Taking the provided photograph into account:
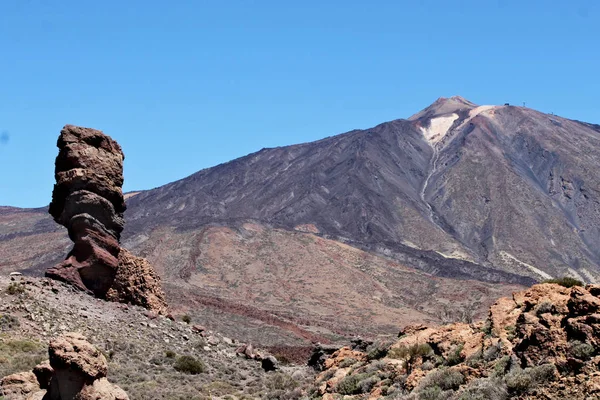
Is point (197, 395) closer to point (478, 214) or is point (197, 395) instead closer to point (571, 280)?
point (571, 280)

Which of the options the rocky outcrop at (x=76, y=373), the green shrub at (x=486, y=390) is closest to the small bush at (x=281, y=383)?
the rocky outcrop at (x=76, y=373)

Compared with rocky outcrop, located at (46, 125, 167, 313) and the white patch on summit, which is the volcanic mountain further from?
rocky outcrop, located at (46, 125, 167, 313)

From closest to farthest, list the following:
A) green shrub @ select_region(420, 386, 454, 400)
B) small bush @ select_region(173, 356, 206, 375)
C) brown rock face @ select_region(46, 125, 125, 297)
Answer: green shrub @ select_region(420, 386, 454, 400), small bush @ select_region(173, 356, 206, 375), brown rock face @ select_region(46, 125, 125, 297)

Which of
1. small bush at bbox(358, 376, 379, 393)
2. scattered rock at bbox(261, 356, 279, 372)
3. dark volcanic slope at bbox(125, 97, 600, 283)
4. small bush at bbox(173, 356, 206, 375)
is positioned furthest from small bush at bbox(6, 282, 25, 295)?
dark volcanic slope at bbox(125, 97, 600, 283)

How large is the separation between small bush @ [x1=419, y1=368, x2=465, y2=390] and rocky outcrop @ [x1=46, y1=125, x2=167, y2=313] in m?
15.5

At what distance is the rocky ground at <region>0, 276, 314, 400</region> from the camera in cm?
1845

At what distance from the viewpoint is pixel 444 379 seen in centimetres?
1155

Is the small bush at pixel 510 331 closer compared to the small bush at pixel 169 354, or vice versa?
the small bush at pixel 510 331

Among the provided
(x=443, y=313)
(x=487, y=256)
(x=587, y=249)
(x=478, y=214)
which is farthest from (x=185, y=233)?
(x=587, y=249)

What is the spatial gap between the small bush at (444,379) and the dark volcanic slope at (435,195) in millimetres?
80602

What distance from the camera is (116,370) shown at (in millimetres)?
19516

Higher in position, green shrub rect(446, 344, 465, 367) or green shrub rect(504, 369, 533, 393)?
green shrub rect(446, 344, 465, 367)

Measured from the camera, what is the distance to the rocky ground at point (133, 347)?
18453mm

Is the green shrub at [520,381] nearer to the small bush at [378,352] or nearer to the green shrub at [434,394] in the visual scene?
the green shrub at [434,394]
